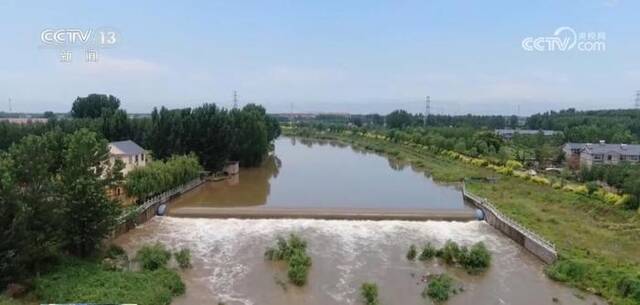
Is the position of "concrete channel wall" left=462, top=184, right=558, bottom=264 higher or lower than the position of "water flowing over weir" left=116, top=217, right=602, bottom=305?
higher

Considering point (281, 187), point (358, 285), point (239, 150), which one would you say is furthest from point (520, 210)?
point (239, 150)

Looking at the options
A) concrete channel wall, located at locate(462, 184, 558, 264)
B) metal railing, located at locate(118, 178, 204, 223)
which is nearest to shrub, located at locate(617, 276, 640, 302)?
concrete channel wall, located at locate(462, 184, 558, 264)

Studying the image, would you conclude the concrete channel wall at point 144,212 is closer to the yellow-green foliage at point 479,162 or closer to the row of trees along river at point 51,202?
the row of trees along river at point 51,202

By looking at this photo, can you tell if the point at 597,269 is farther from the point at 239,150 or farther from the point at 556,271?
the point at 239,150

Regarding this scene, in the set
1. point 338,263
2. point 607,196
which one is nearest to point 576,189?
point 607,196

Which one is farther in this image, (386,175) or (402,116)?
(402,116)

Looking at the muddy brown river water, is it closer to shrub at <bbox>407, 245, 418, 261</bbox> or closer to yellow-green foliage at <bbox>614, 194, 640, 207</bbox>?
A: yellow-green foliage at <bbox>614, 194, 640, 207</bbox>
